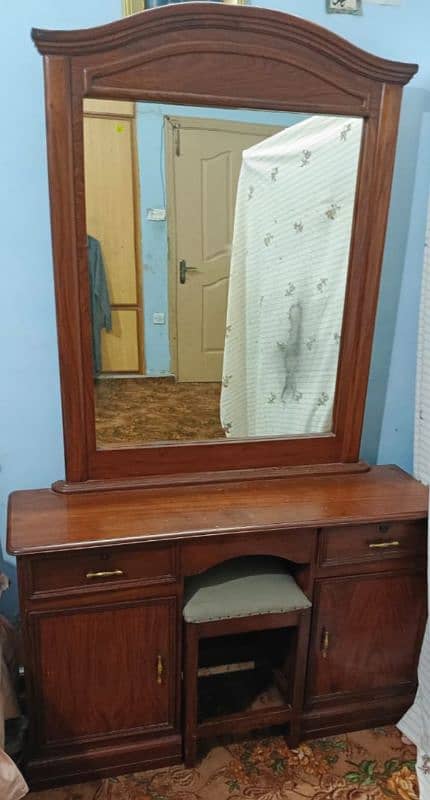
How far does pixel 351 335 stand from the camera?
1.57 metres

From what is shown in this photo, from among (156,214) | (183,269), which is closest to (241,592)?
(183,269)

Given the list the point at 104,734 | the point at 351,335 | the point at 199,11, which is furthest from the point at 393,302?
the point at 104,734

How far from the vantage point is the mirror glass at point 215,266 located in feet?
4.40

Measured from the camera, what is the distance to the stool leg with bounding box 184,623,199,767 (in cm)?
136

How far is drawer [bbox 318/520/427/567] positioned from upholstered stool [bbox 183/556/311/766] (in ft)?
0.45

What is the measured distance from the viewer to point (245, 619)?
137 cm

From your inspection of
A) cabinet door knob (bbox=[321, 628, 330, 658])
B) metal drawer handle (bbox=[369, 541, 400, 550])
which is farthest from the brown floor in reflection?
cabinet door knob (bbox=[321, 628, 330, 658])

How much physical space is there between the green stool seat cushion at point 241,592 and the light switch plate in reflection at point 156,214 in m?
0.91

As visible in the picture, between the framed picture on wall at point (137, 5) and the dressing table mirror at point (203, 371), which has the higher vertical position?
the framed picture on wall at point (137, 5)

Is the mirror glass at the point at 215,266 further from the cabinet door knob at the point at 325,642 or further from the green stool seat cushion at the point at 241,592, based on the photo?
the cabinet door knob at the point at 325,642

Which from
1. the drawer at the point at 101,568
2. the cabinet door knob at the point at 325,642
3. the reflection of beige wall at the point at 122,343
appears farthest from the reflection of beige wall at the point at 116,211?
the cabinet door knob at the point at 325,642

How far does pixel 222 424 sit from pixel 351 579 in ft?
1.77

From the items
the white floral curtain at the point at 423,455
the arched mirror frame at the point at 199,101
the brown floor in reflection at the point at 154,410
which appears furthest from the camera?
the white floral curtain at the point at 423,455

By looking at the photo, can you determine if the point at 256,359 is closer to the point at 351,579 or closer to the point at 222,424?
the point at 222,424
